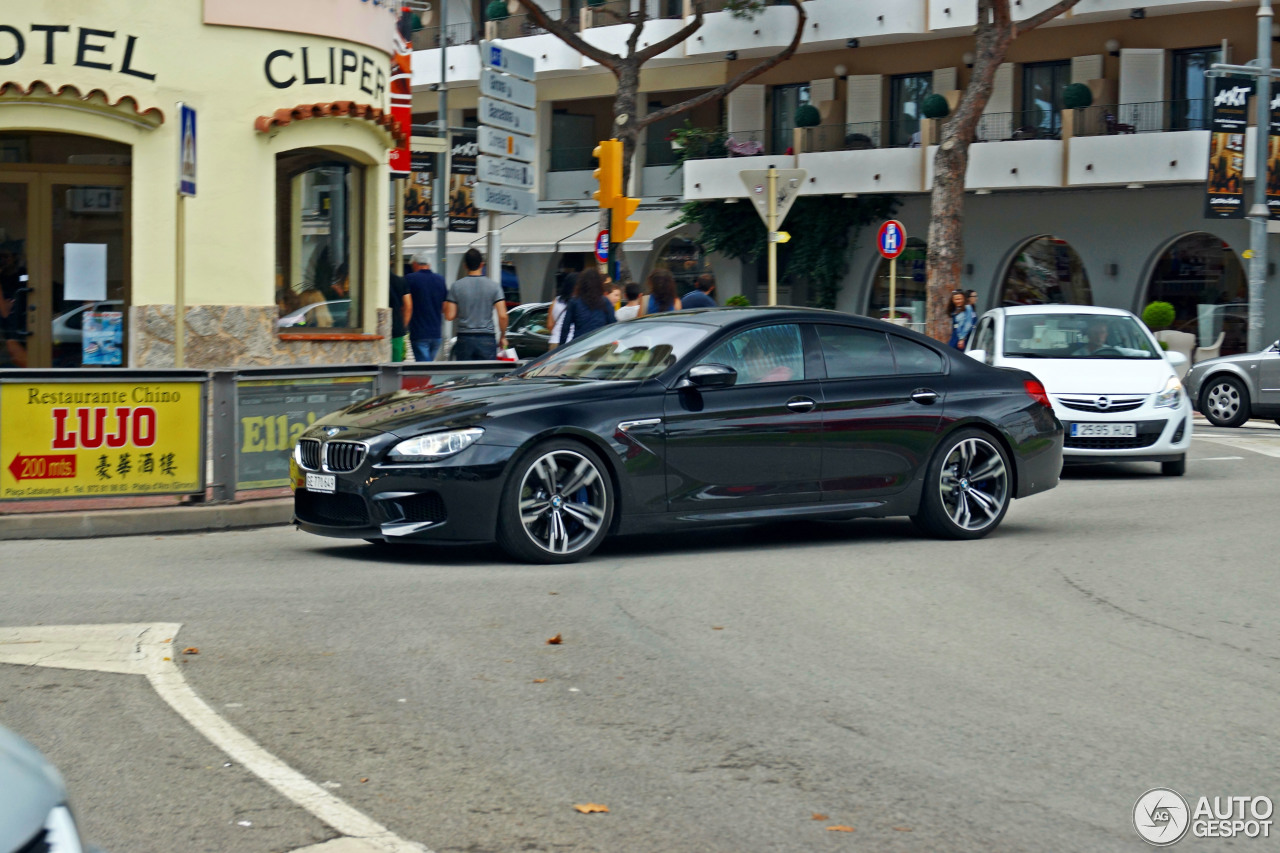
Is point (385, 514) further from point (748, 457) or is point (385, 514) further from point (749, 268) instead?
point (749, 268)

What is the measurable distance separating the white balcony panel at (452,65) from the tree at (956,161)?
17.8 m

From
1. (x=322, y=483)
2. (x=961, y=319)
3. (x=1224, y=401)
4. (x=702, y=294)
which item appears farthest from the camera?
(x=961, y=319)

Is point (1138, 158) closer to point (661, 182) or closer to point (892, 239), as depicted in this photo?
point (892, 239)

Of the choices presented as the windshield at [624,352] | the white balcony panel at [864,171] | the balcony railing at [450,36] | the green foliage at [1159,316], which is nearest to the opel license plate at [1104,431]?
the windshield at [624,352]

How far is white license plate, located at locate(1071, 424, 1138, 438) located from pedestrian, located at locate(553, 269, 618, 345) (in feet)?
14.8

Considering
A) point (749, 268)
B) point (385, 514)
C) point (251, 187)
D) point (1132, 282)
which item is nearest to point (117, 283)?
point (251, 187)

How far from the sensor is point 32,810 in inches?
101

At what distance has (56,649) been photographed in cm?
670

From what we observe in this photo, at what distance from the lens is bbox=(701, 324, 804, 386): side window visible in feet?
32.7

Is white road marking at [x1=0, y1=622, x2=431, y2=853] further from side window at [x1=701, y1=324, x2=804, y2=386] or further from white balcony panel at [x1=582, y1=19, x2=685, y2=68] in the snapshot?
white balcony panel at [x1=582, y1=19, x2=685, y2=68]

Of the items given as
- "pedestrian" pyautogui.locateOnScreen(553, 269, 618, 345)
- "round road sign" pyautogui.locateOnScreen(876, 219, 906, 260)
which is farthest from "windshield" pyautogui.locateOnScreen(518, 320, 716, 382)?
"round road sign" pyautogui.locateOnScreen(876, 219, 906, 260)

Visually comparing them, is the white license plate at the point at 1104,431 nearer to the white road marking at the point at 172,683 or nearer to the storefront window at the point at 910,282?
the white road marking at the point at 172,683

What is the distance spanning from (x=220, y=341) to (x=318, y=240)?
6.12 feet

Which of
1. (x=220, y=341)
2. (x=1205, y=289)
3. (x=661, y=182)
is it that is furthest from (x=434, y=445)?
(x=661, y=182)
